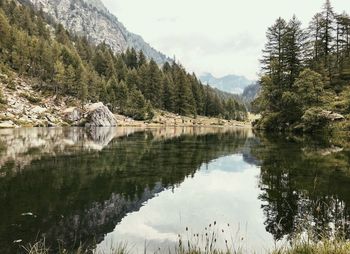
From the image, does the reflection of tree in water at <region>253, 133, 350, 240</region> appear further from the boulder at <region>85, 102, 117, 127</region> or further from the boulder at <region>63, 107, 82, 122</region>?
the boulder at <region>63, 107, 82, 122</region>

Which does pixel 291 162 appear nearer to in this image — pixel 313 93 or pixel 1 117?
pixel 313 93

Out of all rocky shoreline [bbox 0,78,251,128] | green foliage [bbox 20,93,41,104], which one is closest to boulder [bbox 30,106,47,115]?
rocky shoreline [bbox 0,78,251,128]

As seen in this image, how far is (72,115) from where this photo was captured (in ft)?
374

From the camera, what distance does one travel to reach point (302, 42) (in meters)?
81.7

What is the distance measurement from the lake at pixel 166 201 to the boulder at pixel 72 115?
82.2m

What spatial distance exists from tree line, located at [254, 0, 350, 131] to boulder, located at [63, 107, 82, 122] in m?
58.1

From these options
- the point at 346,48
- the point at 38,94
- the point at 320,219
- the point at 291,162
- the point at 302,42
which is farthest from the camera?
the point at 38,94

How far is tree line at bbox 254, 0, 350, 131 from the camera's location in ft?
223

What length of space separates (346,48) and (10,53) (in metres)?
110

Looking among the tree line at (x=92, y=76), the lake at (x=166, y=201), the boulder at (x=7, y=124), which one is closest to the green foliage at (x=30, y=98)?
the tree line at (x=92, y=76)

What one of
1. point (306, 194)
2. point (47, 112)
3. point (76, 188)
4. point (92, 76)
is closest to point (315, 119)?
point (306, 194)

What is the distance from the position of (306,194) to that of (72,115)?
339 feet

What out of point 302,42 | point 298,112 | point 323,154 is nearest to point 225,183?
point 323,154

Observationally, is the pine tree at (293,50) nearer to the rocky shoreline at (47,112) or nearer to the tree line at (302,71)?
the tree line at (302,71)
